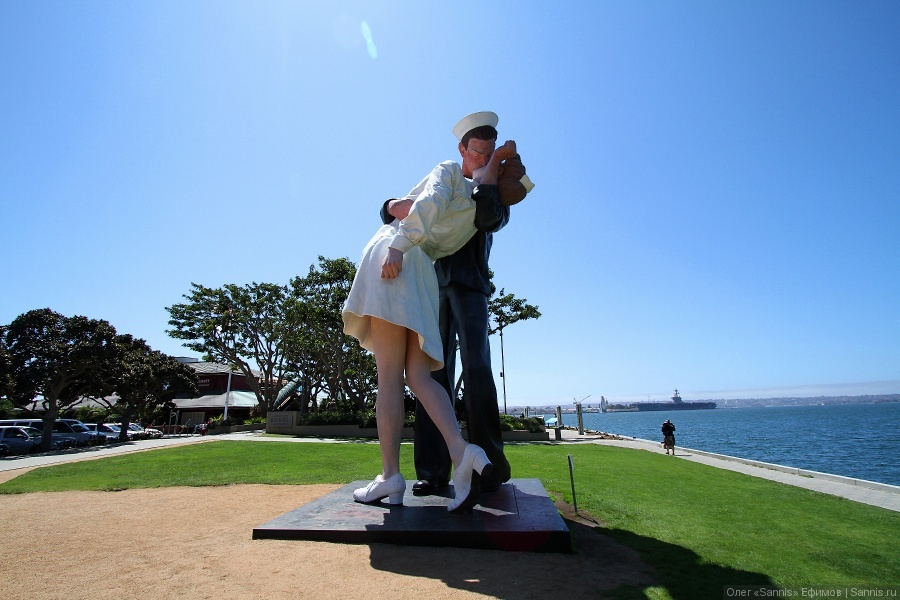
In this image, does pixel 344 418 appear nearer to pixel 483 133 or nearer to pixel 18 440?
pixel 18 440

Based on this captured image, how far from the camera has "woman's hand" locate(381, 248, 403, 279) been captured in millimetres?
3990

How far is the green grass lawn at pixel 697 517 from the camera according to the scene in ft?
10.5

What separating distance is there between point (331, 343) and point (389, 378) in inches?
983

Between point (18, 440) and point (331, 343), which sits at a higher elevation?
point (331, 343)

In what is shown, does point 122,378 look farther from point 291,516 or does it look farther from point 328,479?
point 291,516

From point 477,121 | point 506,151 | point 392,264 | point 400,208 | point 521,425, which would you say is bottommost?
point 521,425

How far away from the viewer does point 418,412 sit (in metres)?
5.29

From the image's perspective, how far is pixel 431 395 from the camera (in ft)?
13.5

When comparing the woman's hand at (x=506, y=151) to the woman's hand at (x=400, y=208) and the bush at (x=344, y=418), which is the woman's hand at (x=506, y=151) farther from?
the bush at (x=344, y=418)

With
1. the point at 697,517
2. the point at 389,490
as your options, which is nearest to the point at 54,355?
the point at 389,490

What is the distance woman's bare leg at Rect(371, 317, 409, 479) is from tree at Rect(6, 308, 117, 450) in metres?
21.3

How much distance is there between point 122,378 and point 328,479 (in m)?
20.5

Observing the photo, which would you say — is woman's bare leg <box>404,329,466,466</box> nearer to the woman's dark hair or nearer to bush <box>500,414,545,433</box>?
the woman's dark hair

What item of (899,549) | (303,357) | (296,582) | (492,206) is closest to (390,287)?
(492,206)
